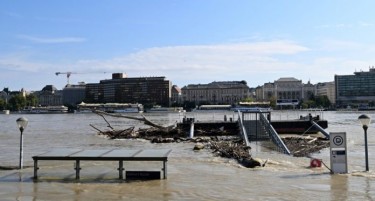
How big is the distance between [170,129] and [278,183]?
4255 cm

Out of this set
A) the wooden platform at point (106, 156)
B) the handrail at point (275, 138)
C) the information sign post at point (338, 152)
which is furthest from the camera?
the handrail at point (275, 138)

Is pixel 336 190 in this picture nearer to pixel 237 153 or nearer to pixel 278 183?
pixel 278 183

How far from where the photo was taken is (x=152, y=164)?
23141 mm

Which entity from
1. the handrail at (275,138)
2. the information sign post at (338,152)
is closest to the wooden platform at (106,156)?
the information sign post at (338,152)

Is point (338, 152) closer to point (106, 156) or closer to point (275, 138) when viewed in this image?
point (106, 156)

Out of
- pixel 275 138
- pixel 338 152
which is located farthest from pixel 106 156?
pixel 275 138

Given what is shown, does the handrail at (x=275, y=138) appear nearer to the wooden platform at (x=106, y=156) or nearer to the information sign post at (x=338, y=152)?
the information sign post at (x=338, y=152)

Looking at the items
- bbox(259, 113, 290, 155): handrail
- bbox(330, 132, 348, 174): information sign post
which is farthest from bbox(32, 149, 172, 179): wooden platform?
bbox(259, 113, 290, 155): handrail

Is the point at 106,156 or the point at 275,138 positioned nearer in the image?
the point at 106,156

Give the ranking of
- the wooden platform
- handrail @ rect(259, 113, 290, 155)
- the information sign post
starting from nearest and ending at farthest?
the wooden platform < the information sign post < handrail @ rect(259, 113, 290, 155)

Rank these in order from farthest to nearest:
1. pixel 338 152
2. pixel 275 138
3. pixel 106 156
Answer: pixel 275 138, pixel 338 152, pixel 106 156

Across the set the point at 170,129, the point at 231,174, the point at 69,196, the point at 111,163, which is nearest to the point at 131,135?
the point at 170,129

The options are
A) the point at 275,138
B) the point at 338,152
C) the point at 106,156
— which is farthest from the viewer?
the point at 275,138

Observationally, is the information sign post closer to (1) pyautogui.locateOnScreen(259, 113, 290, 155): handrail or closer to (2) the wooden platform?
(2) the wooden platform
